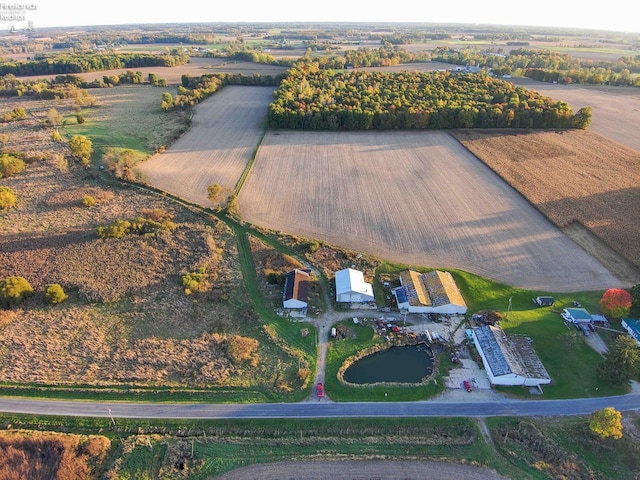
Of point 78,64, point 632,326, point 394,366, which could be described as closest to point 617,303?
point 632,326

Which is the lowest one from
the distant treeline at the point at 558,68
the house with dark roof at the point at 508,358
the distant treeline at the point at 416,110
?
the house with dark roof at the point at 508,358

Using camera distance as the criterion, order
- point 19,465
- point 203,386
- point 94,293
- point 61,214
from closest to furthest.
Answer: point 19,465 → point 203,386 → point 94,293 → point 61,214

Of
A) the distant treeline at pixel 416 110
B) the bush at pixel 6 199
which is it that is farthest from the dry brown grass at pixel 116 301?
the distant treeline at pixel 416 110

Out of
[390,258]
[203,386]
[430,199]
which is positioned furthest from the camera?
[430,199]

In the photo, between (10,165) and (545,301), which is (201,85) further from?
(545,301)

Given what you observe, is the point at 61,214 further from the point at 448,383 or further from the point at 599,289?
the point at 599,289

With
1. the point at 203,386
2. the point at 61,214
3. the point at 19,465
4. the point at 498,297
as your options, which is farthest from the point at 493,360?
the point at 61,214

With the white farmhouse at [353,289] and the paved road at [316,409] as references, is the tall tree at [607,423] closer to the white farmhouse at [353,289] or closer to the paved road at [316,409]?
the paved road at [316,409]
